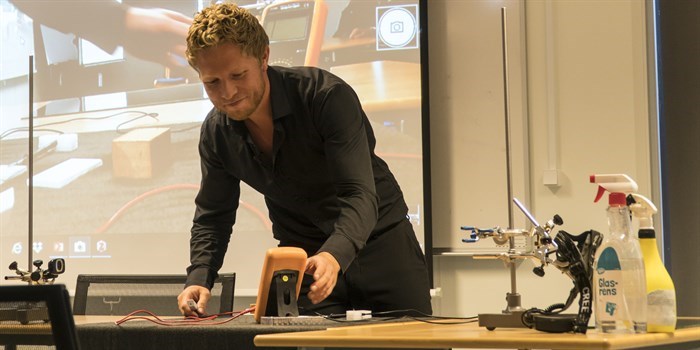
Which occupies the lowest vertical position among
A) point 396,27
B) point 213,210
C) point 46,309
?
point 46,309

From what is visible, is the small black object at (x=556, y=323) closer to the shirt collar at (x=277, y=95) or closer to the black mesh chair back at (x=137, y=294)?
the shirt collar at (x=277, y=95)

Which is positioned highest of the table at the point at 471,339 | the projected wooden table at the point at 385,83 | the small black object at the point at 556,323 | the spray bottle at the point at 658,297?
the projected wooden table at the point at 385,83

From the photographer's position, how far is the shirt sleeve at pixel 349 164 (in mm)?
2143

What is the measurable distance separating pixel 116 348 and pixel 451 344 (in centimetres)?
82

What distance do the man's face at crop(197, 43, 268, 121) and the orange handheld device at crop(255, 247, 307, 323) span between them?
1.45 ft

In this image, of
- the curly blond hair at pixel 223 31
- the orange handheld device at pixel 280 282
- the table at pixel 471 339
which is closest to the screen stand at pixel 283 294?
the orange handheld device at pixel 280 282

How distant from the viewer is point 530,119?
3984 mm

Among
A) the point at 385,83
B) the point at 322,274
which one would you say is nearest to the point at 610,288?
the point at 322,274

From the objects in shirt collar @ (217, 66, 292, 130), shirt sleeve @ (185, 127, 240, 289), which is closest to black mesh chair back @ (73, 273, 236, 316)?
shirt sleeve @ (185, 127, 240, 289)

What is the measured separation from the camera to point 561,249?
1627 mm

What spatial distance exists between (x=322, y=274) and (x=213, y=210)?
0.65 meters

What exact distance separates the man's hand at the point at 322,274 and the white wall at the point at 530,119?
208 cm

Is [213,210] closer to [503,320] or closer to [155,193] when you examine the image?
[503,320]

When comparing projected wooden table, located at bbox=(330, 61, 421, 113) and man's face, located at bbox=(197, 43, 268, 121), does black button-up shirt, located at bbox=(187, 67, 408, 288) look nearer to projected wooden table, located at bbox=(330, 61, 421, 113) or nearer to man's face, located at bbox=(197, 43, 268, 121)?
man's face, located at bbox=(197, 43, 268, 121)
